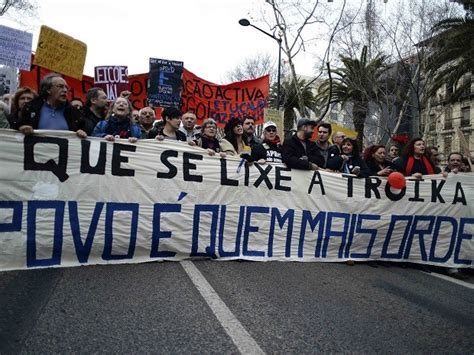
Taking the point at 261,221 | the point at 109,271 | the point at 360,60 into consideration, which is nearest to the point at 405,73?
the point at 360,60

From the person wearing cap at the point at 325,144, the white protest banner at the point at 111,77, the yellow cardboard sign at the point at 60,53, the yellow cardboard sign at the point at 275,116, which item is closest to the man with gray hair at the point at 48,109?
the yellow cardboard sign at the point at 60,53

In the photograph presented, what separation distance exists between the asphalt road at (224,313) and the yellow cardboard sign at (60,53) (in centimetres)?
379

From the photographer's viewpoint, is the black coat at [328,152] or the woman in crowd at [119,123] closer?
the woman in crowd at [119,123]

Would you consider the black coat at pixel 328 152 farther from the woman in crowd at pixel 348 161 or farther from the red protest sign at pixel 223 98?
the red protest sign at pixel 223 98

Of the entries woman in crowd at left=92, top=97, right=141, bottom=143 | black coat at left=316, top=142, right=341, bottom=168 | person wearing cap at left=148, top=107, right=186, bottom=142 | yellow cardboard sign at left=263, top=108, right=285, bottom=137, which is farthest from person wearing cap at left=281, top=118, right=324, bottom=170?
yellow cardboard sign at left=263, top=108, right=285, bottom=137

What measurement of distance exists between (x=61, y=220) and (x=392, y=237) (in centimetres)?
400

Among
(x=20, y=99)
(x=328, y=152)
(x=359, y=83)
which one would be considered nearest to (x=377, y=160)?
(x=328, y=152)

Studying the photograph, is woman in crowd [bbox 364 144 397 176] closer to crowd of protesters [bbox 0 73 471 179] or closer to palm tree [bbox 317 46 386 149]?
crowd of protesters [bbox 0 73 471 179]

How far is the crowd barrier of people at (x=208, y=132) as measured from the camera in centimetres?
459

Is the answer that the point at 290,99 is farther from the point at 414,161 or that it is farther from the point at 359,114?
the point at 414,161

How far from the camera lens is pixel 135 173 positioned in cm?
473

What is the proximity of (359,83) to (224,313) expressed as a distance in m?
20.3

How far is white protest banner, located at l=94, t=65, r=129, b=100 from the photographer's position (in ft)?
27.7

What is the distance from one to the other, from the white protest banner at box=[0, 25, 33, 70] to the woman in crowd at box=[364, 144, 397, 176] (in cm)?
514
